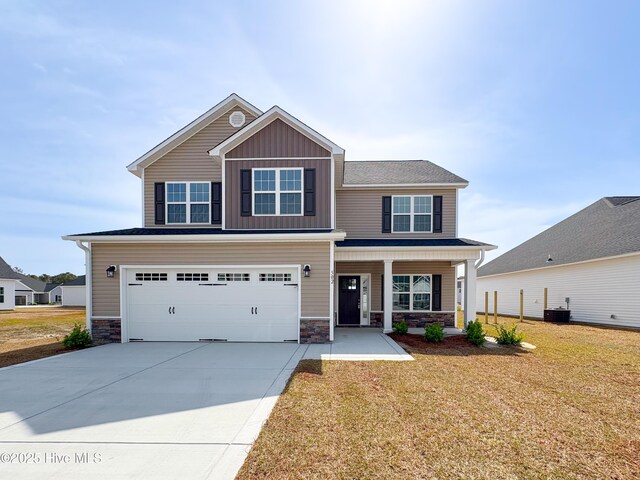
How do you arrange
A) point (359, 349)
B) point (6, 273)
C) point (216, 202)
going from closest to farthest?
1. point (359, 349)
2. point (216, 202)
3. point (6, 273)

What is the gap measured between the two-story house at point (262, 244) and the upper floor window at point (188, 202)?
1.5 inches

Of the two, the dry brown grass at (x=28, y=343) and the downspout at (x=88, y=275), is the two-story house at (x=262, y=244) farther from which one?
the dry brown grass at (x=28, y=343)

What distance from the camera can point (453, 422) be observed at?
460 centimetres

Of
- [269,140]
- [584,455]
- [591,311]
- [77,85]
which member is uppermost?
[77,85]

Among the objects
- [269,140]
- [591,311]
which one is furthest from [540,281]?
[269,140]

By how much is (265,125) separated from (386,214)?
6048mm

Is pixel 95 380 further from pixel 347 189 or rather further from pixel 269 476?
pixel 347 189

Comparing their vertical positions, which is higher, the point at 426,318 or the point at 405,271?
the point at 405,271

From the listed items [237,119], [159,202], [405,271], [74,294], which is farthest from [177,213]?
[74,294]

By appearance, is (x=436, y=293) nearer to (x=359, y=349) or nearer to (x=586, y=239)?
(x=359, y=349)

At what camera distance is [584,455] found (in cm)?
381

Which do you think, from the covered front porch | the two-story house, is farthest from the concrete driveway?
the covered front porch

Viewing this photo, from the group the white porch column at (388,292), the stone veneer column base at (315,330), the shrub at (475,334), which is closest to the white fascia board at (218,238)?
the stone veneer column base at (315,330)

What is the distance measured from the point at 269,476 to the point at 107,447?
2088 millimetres
